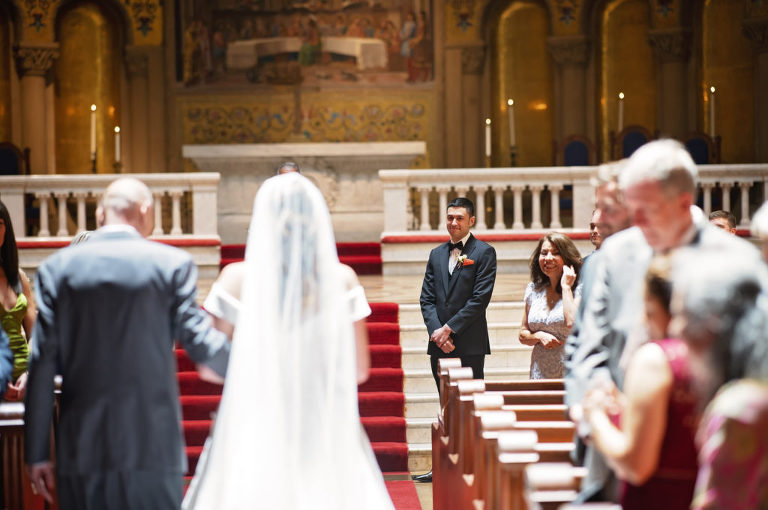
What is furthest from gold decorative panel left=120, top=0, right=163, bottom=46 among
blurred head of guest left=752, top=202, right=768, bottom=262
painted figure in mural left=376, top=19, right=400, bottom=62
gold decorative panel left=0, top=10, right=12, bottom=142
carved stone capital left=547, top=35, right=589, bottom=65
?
blurred head of guest left=752, top=202, right=768, bottom=262

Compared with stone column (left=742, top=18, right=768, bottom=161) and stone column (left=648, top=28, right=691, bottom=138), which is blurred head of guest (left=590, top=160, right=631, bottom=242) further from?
stone column (left=648, top=28, right=691, bottom=138)

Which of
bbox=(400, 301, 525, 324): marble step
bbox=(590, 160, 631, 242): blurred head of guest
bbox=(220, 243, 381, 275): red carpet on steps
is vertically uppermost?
bbox=(590, 160, 631, 242): blurred head of guest

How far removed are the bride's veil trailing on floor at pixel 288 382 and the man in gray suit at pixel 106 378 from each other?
8.4 inches

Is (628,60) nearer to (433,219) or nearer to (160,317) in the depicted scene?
(433,219)

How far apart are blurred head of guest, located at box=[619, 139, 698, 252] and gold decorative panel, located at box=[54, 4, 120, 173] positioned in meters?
12.4

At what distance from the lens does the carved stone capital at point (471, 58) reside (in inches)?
573

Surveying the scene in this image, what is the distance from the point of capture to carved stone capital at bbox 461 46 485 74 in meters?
14.6

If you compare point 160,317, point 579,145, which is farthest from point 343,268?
point 579,145

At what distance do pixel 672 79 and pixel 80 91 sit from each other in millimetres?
7897

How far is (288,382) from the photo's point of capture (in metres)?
3.46

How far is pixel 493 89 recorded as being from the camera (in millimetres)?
14750

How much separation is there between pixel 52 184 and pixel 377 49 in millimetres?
5323

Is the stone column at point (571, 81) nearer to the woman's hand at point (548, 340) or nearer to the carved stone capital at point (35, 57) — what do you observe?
the carved stone capital at point (35, 57)

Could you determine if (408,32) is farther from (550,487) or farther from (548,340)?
(550,487)
